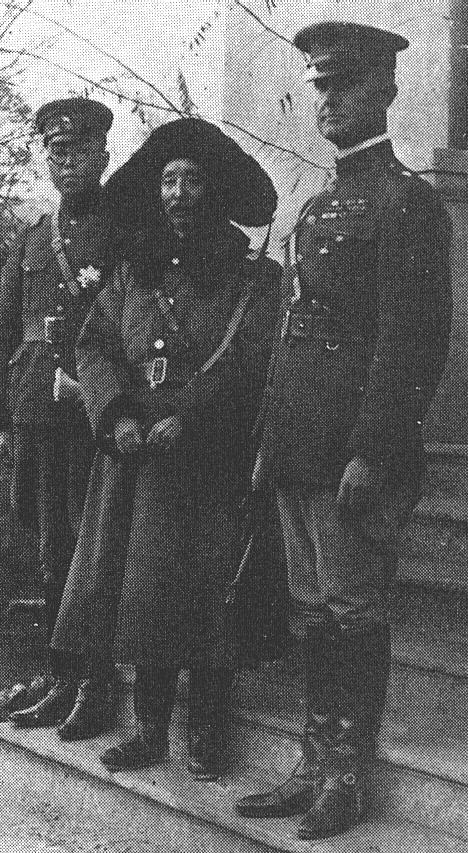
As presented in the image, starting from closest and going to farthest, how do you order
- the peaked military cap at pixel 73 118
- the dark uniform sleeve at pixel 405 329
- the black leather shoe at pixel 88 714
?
the dark uniform sleeve at pixel 405 329
the black leather shoe at pixel 88 714
the peaked military cap at pixel 73 118

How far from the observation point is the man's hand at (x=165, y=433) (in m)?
3.61

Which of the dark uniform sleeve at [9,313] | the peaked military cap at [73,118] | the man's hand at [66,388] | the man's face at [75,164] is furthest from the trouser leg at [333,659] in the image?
the peaked military cap at [73,118]

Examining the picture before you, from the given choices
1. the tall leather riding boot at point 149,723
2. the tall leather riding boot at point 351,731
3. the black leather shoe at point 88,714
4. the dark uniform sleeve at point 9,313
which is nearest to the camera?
the tall leather riding boot at point 351,731

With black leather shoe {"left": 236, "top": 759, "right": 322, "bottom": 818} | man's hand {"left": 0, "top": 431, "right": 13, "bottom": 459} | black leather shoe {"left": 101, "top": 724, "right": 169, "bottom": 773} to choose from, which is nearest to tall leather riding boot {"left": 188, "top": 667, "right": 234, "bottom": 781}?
black leather shoe {"left": 101, "top": 724, "right": 169, "bottom": 773}

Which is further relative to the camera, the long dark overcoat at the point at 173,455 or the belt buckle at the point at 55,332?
the belt buckle at the point at 55,332

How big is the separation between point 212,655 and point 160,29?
15.5ft

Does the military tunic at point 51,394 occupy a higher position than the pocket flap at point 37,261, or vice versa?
the pocket flap at point 37,261

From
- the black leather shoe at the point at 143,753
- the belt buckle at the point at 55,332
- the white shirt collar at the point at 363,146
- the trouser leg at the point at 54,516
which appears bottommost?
A: the black leather shoe at the point at 143,753

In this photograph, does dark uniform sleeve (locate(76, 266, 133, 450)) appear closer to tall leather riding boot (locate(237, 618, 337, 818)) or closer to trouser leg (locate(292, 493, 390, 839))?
trouser leg (locate(292, 493, 390, 839))

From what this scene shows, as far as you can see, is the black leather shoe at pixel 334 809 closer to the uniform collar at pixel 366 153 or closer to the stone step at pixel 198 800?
the stone step at pixel 198 800

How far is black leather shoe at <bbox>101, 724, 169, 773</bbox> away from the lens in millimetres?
3768

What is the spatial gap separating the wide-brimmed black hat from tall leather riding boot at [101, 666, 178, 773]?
1565 millimetres

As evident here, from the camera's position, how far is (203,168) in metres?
3.71

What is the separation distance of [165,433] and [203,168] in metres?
0.90
